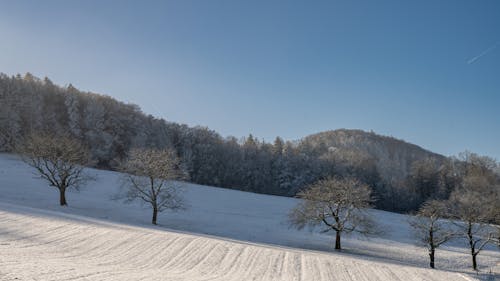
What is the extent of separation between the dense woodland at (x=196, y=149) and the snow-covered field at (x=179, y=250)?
3202cm

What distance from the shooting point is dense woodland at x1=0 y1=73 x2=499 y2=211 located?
236 feet

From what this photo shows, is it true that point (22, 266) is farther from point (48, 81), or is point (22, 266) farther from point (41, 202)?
point (48, 81)

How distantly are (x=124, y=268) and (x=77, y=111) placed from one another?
240ft

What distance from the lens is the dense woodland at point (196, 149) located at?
71.9 metres

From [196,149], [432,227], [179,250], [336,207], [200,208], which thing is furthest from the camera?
[196,149]

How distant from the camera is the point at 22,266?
12.0 metres

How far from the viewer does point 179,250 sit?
1895 centimetres

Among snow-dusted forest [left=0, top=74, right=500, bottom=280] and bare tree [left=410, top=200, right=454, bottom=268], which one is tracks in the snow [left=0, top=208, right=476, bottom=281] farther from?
bare tree [left=410, top=200, right=454, bottom=268]

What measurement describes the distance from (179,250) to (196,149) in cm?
7210

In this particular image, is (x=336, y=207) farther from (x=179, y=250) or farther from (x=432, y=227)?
(x=179, y=250)

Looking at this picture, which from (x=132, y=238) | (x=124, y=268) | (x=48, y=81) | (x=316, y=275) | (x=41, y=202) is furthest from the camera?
(x=48, y=81)

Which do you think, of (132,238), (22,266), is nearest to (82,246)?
(132,238)

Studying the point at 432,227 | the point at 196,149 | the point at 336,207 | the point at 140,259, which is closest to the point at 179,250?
the point at 140,259

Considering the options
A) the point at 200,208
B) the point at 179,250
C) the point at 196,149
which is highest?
the point at 196,149
